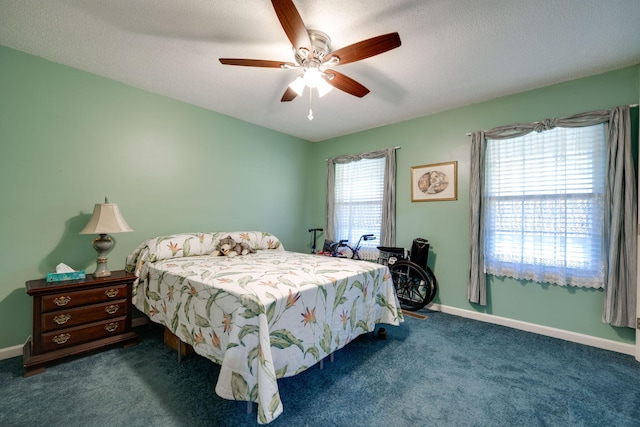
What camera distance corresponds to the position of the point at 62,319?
207 cm

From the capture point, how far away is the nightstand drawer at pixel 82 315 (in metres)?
2.02

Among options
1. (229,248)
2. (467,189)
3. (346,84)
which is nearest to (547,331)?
(467,189)

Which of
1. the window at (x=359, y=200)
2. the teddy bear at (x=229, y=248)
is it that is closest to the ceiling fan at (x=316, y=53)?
the teddy bear at (x=229, y=248)

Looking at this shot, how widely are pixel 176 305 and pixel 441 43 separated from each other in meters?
2.85

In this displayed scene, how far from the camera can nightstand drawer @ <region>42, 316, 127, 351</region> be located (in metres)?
2.01

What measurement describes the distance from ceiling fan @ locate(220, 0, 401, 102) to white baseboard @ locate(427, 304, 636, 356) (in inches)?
109

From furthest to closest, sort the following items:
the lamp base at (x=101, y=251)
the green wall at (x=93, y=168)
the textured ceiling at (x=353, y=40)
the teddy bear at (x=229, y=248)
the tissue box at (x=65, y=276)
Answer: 1. the teddy bear at (x=229, y=248)
2. the lamp base at (x=101, y=251)
3. the green wall at (x=93, y=168)
4. the tissue box at (x=65, y=276)
5. the textured ceiling at (x=353, y=40)

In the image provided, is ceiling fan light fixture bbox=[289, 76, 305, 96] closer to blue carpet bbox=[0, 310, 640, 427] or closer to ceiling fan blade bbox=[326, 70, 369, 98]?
ceiling fan blade bbox=[326, 70, 369, 98]

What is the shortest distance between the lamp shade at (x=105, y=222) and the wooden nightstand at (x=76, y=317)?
414mm

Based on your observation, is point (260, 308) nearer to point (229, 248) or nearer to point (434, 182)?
point (229, 248)

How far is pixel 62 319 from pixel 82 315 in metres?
0.12

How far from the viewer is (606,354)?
232 cm

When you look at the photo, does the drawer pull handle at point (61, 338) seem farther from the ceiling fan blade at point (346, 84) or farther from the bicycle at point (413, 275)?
the bicycle at point (413, 275)

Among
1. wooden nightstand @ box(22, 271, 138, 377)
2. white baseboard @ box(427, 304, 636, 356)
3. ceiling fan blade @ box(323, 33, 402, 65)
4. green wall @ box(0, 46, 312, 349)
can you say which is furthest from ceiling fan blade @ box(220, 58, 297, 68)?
white baseboard @ box(427, 304, 636, 356)
